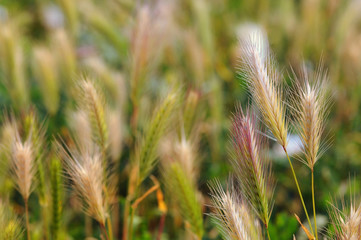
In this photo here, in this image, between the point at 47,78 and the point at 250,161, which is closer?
the point at 250,161

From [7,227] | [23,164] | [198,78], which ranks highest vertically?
[198,78]

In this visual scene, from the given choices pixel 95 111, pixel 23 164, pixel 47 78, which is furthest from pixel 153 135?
pixel 47 78

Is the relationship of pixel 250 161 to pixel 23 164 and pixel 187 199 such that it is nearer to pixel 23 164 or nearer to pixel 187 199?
pixel 187 199

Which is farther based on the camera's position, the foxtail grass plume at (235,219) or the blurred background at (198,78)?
the blurred background at (198,78)

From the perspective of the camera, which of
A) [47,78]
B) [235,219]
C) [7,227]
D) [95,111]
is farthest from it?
[47,78]

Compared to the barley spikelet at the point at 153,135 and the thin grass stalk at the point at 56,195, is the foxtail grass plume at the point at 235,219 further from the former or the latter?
the thin grass stalk at the point at 56,195

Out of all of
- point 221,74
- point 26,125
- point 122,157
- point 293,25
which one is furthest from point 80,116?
point 293,25

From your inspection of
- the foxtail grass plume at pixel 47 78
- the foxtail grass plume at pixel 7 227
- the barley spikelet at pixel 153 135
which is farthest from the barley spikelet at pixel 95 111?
the foxtail grass plume at pixel 47 78
